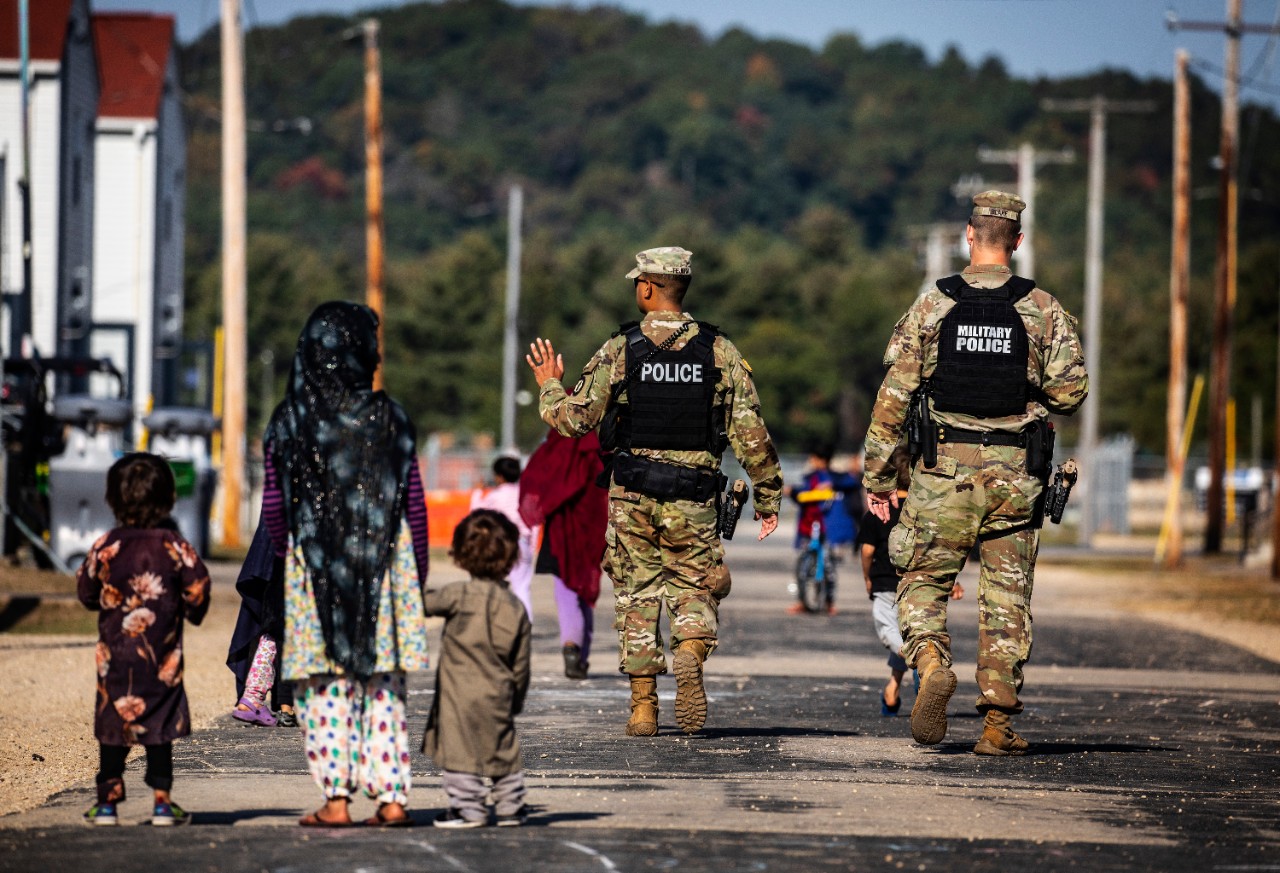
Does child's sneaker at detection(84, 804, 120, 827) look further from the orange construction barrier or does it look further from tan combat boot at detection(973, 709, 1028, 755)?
the orange construction barrier

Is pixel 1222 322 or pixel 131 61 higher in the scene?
pixel 131 61

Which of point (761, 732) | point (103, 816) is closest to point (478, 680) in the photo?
point (103, 816)

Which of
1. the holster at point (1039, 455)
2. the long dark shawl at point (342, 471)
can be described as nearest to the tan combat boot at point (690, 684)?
the holster at point (1039, 455)

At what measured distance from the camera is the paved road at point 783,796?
679 centimetres

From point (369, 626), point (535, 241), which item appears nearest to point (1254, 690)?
point (369, 626)

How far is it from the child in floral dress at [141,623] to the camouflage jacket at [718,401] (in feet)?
9.84

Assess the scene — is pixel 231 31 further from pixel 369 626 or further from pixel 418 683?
pixel 369 626

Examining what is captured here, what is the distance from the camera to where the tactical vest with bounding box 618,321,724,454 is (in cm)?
1003

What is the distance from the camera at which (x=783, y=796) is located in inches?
322

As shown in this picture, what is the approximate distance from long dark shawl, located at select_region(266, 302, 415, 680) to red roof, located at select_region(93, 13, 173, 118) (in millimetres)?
36800

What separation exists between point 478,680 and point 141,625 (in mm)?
1140

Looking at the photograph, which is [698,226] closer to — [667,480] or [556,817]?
[667,480]

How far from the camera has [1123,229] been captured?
15825 cm

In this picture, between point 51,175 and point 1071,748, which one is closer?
point 1071,748
